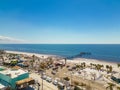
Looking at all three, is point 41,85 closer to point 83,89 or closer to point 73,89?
point 73,89

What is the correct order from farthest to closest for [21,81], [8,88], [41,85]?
[41,85]
[21,81]
[8,88]

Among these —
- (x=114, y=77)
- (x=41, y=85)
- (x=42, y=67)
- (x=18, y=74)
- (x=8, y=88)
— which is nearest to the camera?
(x=8, y=88)

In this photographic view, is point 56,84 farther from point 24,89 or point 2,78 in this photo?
point 2,78

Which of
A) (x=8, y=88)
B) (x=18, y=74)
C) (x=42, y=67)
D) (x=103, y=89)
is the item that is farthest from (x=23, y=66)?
(x=103, y=89)

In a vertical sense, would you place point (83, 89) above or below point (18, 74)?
below

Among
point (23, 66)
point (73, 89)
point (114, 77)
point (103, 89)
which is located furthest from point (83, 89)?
point (23, 66)

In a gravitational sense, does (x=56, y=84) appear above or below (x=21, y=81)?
below

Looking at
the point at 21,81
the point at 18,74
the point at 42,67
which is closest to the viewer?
the point at 21,81

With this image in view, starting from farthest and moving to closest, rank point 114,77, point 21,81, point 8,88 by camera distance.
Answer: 1. point 114,77
2. point 21,81
3. point 8,88

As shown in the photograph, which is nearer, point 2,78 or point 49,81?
point 2,78
